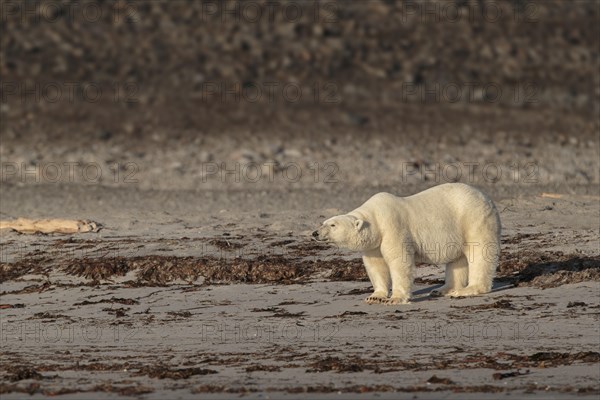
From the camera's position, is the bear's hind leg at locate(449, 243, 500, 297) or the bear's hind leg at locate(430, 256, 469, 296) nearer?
the bear's hind leg at locate(449, 243, 500, 297)

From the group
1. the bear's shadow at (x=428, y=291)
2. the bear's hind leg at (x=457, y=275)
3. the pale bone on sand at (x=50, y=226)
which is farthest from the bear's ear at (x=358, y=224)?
the pale bone on sand at (x=50, y=226)

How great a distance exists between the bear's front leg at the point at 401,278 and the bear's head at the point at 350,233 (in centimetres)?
27

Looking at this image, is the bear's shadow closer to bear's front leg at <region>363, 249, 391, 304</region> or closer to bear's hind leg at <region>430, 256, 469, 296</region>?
bear's hind leg at <region>430, 256, 469, 296</region>

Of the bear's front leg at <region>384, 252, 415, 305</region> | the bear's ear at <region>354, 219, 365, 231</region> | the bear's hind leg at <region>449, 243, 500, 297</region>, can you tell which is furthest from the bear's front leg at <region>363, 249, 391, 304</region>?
the bear's hind leg at <region>449, 243, 500, 297</region>

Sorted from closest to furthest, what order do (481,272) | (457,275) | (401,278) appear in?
(401,278) → (481,272) → (457,275)

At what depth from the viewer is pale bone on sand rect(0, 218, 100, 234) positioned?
1828cm

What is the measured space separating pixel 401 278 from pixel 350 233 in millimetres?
665

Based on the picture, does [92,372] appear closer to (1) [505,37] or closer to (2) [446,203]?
(2) [446,203]

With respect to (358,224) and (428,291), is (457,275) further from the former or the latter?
(358,224)

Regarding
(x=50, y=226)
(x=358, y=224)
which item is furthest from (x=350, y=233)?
(x=50, y=226)

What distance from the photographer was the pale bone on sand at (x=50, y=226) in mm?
18281

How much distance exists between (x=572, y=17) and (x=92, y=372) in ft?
85.1

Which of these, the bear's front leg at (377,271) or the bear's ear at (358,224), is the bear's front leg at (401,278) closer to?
the bear's front leg at (377,271)

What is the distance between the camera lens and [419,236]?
13.7 meters
